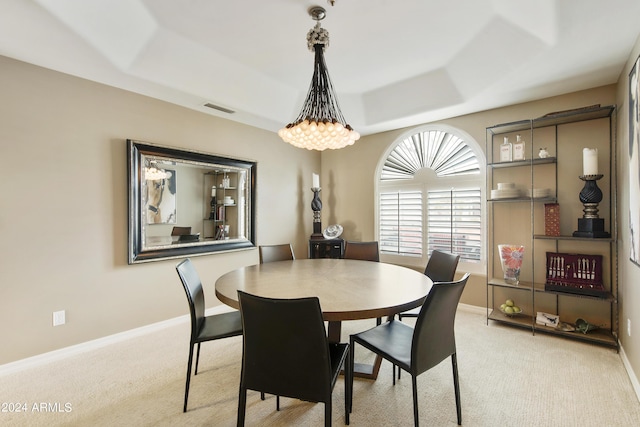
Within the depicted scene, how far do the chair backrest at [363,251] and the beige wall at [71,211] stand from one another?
1995 millimetres

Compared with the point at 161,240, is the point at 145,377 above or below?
below

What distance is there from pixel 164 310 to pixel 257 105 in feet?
8.36

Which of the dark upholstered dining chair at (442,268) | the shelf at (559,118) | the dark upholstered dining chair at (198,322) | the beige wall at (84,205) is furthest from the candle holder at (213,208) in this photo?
the shelf at (559,118)

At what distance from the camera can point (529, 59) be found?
8.12 feet

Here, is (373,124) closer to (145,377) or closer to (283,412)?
(283,412)

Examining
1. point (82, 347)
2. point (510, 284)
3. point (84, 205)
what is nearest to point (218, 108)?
point (84, 205)

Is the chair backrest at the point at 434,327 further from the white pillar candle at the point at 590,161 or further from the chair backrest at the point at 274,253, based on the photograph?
the white pillar candle at the point at 590,161

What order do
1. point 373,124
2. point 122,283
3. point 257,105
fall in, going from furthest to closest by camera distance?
point 373,124, point 257,105, point 122,283

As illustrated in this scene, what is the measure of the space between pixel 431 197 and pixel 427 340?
2.71 meters

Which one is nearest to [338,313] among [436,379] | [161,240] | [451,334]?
[451,334]

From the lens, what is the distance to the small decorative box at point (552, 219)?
2.99 metres

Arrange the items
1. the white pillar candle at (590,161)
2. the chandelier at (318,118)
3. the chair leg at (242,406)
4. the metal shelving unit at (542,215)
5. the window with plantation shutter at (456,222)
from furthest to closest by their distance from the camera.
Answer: the window with plantation shutter at (456,222) < the metal shelving unit at (542,215) < the white pillar candle at (590,161) < the chandelier at (318,118) < the chair leg at (242,406)

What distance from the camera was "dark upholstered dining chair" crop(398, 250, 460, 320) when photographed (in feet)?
7.86

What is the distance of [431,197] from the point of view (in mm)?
3994
